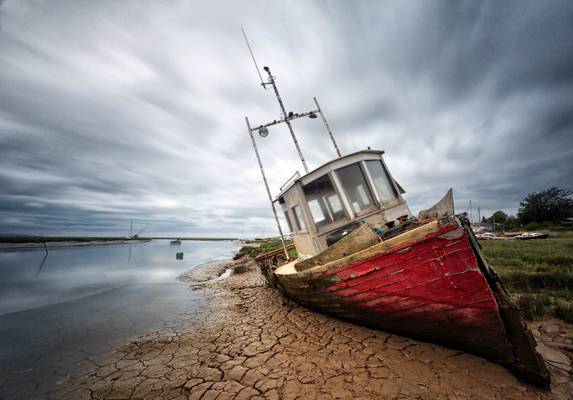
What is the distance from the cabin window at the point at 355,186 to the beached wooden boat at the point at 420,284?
7 cm

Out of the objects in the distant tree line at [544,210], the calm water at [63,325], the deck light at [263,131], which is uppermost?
the deck light at [263,131]

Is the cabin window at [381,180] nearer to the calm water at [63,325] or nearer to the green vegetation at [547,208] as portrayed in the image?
the calm water at [63,325]

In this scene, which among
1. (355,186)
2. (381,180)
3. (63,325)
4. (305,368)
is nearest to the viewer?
(305,368)

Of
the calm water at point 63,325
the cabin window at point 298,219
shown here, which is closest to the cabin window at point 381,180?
the cabin window at point 298,219

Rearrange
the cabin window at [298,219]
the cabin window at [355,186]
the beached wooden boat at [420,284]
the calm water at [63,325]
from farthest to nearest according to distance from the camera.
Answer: the cabin window at [298,219] < the cabin window at [355,186] < the calm water at [63,325] < the beached wooden boat at [420,284]

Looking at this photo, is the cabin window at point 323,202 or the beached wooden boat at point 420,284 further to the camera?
the cabin window at point 323,202

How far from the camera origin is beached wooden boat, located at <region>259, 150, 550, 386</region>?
274 cm

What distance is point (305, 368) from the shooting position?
353 cm

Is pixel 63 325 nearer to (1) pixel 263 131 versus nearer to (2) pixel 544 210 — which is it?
(1) pixel 263 131

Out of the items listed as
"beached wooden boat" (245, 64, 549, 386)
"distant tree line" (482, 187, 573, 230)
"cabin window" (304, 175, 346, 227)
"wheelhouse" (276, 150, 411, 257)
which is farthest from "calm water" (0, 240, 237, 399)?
"distant tree line" (482, 187, 573, 230)

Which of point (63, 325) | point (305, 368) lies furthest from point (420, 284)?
point (63, 325)

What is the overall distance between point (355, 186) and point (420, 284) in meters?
2.59

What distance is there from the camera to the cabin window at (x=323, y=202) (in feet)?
17.4

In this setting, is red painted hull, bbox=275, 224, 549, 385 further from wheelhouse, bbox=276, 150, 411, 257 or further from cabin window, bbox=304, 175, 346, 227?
cabin window, bbox=304, 175, 346, 227
